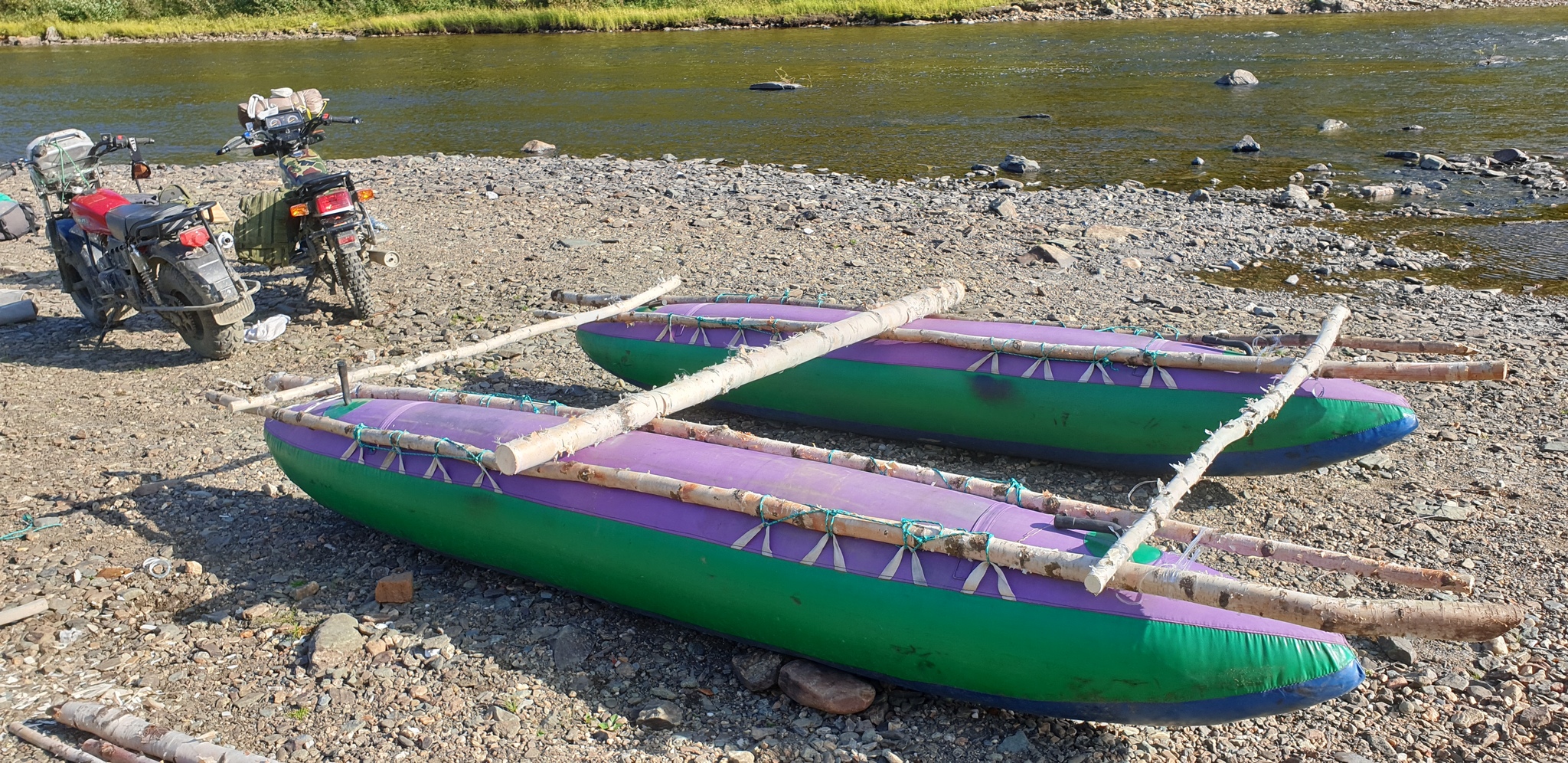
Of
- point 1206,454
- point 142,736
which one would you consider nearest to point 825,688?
point 1206,454

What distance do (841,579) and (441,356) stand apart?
362 centimetres

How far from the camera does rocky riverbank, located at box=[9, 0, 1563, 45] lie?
38.9 metres

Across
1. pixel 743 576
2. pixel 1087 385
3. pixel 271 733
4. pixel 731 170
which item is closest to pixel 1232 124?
pixel 731 170

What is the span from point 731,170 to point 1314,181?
8503mm

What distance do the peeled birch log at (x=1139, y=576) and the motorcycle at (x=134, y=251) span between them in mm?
4422

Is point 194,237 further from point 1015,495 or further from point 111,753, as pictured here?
point 1015,495

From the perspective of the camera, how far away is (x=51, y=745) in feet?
14.0

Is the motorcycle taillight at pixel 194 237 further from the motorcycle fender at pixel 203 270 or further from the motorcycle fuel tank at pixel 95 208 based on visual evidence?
the motorcycle fuel tank at pixel 95 208

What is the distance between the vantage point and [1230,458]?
6379mm

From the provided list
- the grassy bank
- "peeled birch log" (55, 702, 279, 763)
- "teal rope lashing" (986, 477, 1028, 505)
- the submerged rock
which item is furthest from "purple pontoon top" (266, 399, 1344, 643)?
the grassy bank

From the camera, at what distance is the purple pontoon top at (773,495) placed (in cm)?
420

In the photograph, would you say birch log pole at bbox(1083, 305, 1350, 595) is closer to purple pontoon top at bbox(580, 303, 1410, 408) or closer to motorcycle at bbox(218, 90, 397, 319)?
purple pontoon top at bbox(580, 303, 1410, 408)

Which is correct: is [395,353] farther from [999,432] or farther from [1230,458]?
[1230,458]

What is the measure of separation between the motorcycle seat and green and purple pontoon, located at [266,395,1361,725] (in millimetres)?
3039
